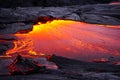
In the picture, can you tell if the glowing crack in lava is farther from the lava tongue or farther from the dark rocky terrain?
the lava tongue

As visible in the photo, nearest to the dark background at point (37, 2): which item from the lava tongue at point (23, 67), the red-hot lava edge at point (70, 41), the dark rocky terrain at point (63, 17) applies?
the dark rocky terrain at point (63, 17)

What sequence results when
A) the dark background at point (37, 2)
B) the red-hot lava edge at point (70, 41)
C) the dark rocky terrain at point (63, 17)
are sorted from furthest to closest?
1. the dark background at point (37, 2)
2. the red-hot lava edge at point (70, 41)
3. the dark rocky terrain at point (63, 17)

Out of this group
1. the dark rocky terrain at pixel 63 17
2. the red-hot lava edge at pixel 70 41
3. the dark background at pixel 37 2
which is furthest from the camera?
the dark background at pixel 37 2

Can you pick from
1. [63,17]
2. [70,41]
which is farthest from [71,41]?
[63,17]

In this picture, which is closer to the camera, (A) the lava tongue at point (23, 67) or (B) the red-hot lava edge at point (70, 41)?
(A) the lava tongue at point (23, 67)

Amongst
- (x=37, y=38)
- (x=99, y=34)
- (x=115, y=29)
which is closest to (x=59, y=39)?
(x=37, y=38)

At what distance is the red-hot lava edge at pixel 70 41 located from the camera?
16.8 ft

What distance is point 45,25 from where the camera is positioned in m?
8.28

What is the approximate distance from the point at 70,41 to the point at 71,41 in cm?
3

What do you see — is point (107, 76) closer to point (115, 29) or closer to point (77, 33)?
point (77, 33)

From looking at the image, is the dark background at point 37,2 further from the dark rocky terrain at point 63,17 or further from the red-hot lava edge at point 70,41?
the red-hot lava edge at point 70,41

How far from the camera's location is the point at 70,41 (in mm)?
6086

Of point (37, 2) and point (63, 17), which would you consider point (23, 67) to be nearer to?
point (63, 17)

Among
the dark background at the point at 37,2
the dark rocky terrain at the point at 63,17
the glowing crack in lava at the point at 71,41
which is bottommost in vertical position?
the glowing crack in lava at the point at 71,41
